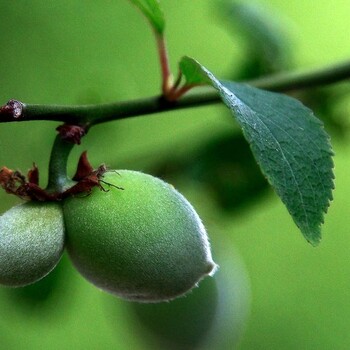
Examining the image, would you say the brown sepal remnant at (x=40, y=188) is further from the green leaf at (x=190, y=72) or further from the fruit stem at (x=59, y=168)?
the green leaf at (x=190, y=72)

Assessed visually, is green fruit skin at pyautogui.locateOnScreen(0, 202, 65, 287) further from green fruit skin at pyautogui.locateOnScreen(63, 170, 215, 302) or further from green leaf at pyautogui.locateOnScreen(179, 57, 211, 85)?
green leaf at pyautogui.locateOnScreen(179, 57, 211, 85)

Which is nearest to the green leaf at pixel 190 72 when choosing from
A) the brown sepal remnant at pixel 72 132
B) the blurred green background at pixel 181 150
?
the brown sepal remnant at pixel 72 132

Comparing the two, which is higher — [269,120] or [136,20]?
[269,120]

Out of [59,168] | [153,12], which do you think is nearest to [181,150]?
[153,12]

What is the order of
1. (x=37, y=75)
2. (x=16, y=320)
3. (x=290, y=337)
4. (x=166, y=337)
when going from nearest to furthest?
(x=166, y=337), (x=16, y=320), (x=37, y=75), (x=290, y=337)

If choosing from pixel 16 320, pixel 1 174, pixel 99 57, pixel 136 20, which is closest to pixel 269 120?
pixel 1 174

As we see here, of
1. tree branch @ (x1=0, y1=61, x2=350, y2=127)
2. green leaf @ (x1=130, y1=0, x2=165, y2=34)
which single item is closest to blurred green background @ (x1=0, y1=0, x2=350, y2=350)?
tree branch @ (x1=0, y1=61, x2=350, y2=127)

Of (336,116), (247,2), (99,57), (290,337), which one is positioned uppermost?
(247,2)

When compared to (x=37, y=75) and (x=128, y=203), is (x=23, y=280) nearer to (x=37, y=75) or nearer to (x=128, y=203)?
(x=128, y=203)
